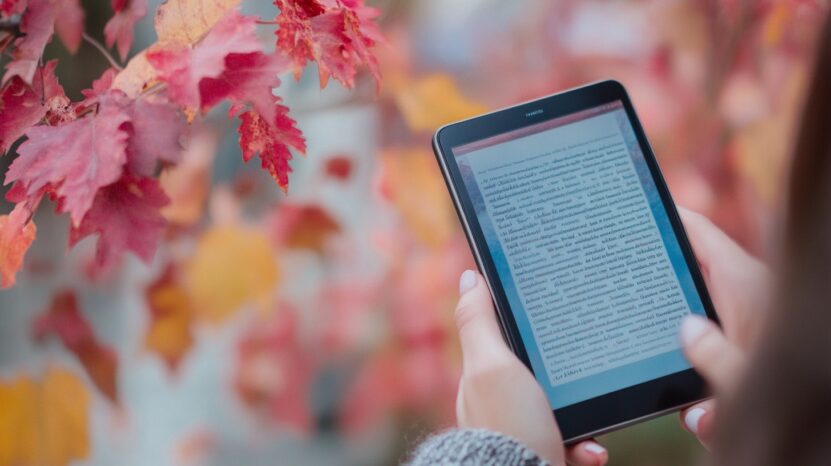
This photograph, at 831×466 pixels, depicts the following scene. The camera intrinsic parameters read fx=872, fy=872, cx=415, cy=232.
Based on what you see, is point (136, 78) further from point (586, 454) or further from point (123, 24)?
point (586, 454)

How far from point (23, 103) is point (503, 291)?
1.26 ft

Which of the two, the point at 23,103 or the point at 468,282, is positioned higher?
the point at 23,103

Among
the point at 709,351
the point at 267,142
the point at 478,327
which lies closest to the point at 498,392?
the point at 478,327

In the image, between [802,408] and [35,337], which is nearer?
[802,408]

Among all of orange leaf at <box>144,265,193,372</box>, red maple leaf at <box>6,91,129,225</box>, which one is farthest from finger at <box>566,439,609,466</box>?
orange leaf at <box>144,265,193,372</box>

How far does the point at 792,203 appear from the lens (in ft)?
1.25

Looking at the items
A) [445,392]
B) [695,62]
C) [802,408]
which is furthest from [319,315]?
[802,408]

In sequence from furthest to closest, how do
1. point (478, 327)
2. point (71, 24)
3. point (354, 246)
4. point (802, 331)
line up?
point (354, 246), point (71, 24), point (478, 327), point (802, 331)

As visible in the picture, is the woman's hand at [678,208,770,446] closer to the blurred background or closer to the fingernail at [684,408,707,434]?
the fingernail at [684,408,707,434]

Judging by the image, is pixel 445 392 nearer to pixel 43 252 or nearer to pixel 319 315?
pixel 319 315

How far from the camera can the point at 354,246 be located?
1.48 metres

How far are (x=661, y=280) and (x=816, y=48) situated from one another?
0.37 metres

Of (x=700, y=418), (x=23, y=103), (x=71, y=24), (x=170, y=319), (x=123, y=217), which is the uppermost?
(x=71, y=24)

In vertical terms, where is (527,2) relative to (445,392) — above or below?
above
